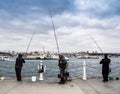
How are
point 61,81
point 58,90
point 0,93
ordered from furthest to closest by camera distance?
point 61,81 → point 58,90 → point 0,93

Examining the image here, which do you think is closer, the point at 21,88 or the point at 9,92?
the point at 9,92

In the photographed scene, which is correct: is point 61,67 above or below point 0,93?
above

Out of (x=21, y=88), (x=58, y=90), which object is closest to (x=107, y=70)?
(x=58, y=90)

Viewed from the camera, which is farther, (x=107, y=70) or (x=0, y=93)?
(x=107, y=70)

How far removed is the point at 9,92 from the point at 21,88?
4.11ft

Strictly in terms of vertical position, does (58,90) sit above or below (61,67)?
below

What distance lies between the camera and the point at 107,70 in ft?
52.9

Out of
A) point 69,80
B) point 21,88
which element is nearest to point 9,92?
point 21,88

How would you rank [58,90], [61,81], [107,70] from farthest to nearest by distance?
[107,70] < [61,81] < [58,90]

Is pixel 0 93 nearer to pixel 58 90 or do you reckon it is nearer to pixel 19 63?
pixel 58 90

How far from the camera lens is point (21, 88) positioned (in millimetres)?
13359

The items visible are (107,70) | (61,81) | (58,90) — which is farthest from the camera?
(107,70)

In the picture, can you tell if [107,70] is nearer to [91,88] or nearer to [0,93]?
[91,88]

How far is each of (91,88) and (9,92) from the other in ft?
13.4
